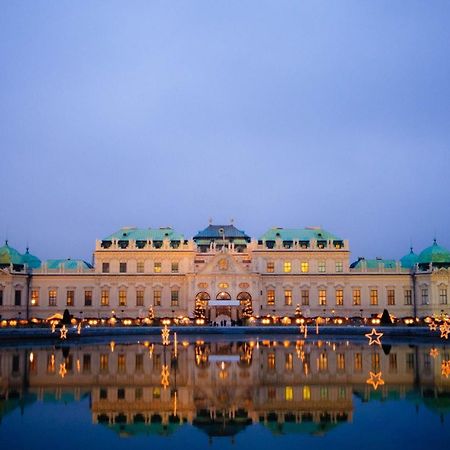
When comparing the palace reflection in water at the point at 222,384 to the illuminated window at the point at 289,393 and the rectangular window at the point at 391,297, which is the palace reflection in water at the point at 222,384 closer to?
the illuminated window at the point at 289,393

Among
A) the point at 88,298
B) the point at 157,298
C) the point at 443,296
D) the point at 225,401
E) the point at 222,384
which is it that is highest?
the point at 88,298

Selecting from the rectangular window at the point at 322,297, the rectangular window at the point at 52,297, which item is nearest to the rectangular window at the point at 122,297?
the rectangular window at the point at 52,297

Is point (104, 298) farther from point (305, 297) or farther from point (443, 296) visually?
point (443, 296)

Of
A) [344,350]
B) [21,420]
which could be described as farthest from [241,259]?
[21,420]

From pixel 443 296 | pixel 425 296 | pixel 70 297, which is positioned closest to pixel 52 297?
pixel 70 297

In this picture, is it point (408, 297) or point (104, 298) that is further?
point (408, 297)

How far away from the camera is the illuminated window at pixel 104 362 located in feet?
105

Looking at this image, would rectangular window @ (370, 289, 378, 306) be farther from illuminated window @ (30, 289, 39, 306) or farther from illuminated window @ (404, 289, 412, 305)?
illuminated window @ (30, 289, 39, 306)

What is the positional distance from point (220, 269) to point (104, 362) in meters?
46.0

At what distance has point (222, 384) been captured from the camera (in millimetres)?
26547

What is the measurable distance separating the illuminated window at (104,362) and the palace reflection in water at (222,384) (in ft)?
0.17

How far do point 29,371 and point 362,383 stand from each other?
16.0m

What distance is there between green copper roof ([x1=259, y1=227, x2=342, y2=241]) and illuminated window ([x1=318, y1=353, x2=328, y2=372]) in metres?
45.6

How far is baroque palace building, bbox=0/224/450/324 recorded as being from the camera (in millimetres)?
82312
